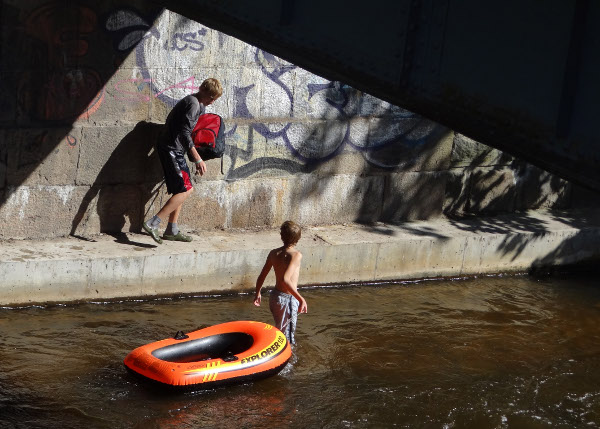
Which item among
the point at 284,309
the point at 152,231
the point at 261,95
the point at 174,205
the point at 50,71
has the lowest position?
the point at 284,309

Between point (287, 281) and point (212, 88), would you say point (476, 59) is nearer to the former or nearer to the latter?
point (287, 281)

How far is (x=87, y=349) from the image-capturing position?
8922 millimetres

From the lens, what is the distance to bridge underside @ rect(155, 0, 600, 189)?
17.8ft

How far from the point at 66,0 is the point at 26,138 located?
1.44 meters

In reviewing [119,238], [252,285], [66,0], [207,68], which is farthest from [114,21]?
[252,285]

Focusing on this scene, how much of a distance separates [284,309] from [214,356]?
0.77 meters

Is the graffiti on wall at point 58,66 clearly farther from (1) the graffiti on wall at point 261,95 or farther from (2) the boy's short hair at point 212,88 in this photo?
(2) the boy's short hair at point 212,88

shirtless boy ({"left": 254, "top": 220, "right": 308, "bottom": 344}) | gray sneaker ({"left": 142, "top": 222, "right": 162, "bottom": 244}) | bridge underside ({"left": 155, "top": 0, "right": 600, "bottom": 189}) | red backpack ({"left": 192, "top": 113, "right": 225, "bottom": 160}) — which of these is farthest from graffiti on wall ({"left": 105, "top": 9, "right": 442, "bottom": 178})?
bridge underside ({"left": 155, "top": 0, "right": 600, "bottom": 189})

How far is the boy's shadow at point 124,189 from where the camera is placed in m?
10.3

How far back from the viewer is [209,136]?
33.9 ft

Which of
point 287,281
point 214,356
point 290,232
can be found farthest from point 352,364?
point 290,232

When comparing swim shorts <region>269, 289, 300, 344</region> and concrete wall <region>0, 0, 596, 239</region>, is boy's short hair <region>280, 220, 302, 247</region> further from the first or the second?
concrete wall <region>0, 0, 596, 239</region>

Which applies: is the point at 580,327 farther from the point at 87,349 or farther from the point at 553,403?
the point at 87,349

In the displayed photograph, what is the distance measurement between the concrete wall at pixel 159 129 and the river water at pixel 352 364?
3.65 ft
